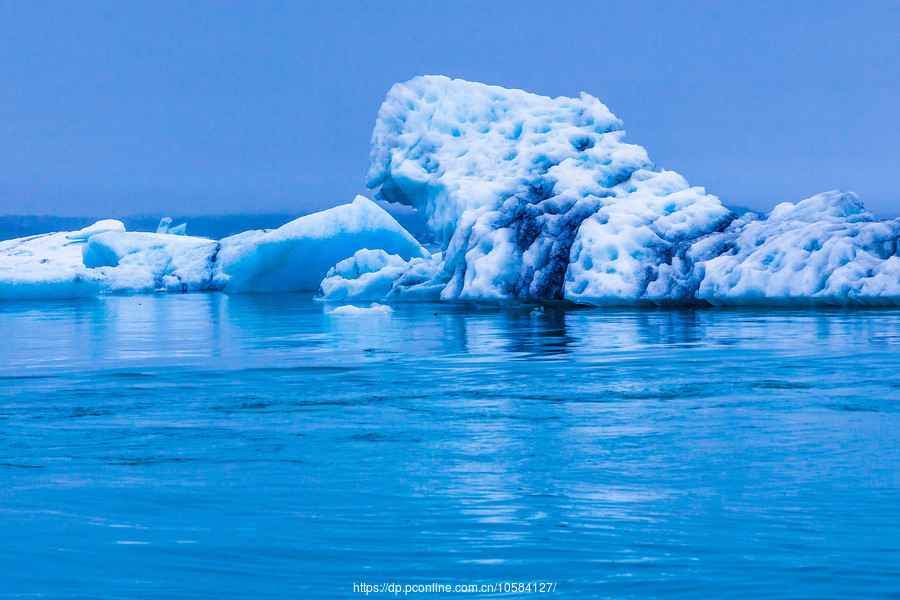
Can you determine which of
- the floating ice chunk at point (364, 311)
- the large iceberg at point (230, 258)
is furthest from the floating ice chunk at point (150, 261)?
the floating ice chunk at point (364, 311)

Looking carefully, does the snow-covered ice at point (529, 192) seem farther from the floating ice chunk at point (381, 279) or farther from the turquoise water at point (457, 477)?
the turquoise water at point (457, 477)

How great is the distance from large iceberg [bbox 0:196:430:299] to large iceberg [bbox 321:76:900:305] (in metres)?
6.19

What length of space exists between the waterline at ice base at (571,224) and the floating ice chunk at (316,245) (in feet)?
18.9

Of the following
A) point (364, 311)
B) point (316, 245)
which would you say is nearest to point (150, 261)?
point (316, 245)

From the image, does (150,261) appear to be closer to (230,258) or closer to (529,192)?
(230,258)

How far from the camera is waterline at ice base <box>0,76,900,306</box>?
1723 cm

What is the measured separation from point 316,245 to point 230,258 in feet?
24.3

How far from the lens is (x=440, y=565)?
2996 mm

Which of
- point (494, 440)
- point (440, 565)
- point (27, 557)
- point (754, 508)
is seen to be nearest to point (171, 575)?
point (27, 557)

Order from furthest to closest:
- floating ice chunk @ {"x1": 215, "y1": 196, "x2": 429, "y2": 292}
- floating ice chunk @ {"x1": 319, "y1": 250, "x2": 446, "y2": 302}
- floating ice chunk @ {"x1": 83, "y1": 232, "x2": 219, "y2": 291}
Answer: floating ice chunk @ {"x1": 83, "y1": 232, "x2": 219, "y2": 291}
floating ice chunk @ {"x1": 215, "y1": 196, "x2": 429, "y2": 292}
floating ice chunk @ {"x1": 319, "y1": 250, "x2": 446, "y2": 302}

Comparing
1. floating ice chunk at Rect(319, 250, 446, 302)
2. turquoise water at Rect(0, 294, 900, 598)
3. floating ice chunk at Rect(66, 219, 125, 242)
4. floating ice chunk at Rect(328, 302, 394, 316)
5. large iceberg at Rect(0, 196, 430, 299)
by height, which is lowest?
turquoise water at Rect(0, 294, 900, 598)

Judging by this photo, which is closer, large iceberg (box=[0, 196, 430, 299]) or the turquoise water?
the turquoise water

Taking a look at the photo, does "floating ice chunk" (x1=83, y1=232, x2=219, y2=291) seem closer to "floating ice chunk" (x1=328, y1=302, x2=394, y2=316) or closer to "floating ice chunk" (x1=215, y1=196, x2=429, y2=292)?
"floating ice chunk" (x1=215, y1=196, x2=429, y2=292)

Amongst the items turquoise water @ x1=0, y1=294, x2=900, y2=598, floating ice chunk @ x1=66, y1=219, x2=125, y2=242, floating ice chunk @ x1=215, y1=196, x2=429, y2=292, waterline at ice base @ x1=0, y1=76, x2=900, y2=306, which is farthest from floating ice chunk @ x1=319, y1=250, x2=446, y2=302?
floating ice chunk @ x1=66, y1=219, x2=125, y2=242
